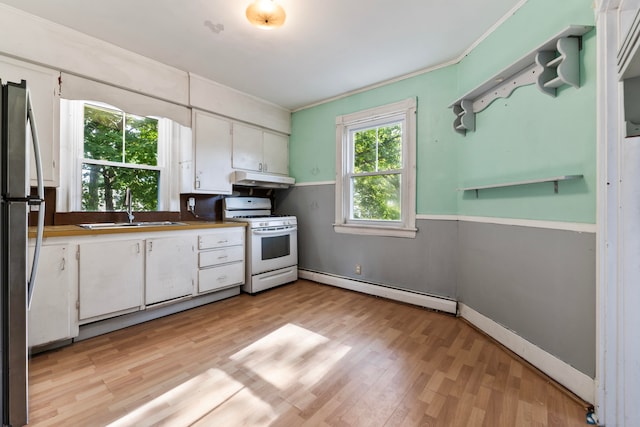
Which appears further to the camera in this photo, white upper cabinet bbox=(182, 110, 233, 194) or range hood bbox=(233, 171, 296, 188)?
range hood bbox=(233, 171, 296, 188)

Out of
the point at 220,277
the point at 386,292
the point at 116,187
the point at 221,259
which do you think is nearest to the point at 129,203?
the point at 116,187

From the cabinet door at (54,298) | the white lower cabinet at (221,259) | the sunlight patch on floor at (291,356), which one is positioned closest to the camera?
the sunlight patch on floor at (291,356)

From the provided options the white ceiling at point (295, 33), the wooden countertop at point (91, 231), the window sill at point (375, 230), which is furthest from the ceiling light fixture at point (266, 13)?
the window sill at point (375, 230)

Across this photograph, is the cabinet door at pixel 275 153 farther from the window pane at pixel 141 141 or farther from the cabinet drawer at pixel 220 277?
the cabinet drawer at pixel 220 277

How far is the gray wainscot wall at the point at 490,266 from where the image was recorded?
1.55 m

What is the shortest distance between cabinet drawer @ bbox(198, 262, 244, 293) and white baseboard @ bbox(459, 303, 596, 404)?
8.03ft

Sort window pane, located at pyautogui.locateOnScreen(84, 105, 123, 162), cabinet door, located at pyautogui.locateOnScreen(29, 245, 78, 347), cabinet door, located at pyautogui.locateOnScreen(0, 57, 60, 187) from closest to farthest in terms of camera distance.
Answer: cabinet door, located at pyautogui.locateOnScreen(29, 245, 78, 347), cabinet door, located at pyautogui.locateOnScreen(0, 57, 60, 187), window pane, located at pyautogui.locateOnScreen(84, 105, 123, 162)

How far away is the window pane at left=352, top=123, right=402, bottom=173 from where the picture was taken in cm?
316

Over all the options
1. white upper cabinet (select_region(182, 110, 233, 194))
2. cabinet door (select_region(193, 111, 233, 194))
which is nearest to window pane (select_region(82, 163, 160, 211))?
white upper cabinet (select_region(182, 110, 233, 194))

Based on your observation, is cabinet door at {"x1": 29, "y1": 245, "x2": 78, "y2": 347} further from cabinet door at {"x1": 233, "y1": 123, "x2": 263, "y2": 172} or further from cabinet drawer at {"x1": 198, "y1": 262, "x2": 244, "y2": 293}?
cabinet door at {"x1": 233, "y1": 123, "x2": 263, "y2": 172}

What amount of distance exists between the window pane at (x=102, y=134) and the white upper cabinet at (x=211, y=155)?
0.72 metres

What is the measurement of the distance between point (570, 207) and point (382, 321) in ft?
5.44

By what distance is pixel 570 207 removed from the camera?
1.57m

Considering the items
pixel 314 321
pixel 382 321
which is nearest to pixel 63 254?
pixel 314 321
